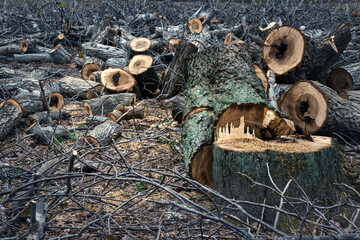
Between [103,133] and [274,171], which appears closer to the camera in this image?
[274,171]

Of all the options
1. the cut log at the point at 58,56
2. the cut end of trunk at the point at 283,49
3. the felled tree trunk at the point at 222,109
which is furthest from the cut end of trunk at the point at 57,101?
the cut log at the point at 58,56

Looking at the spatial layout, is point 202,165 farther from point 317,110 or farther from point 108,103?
point 108,103

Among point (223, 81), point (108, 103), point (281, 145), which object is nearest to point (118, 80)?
point (108, 103)

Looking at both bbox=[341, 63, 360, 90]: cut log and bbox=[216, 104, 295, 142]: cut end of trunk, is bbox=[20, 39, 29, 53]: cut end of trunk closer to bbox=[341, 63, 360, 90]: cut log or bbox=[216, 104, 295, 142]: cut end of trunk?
bbox=[216, 104, 295, 142]: cut end of trunk

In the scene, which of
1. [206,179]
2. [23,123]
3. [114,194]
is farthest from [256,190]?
[23,123]

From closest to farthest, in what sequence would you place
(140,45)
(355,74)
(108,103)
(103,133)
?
(103,133) < (108,103) < (355,74) < (140,45)

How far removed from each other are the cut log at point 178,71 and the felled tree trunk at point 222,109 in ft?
5.65

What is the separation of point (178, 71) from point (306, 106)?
2.47 meters

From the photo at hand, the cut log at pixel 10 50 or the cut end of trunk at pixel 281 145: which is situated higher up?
the cut log at pixel 10 50

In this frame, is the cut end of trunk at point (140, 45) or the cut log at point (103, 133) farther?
the cut end of trunk at point (140, 45)

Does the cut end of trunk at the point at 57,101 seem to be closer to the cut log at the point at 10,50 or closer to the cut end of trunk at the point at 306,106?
the cut end of trunk at the point at 306,106

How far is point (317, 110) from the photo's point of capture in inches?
138

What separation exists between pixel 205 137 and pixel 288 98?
148cm

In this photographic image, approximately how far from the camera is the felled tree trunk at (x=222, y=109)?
2.91 m
